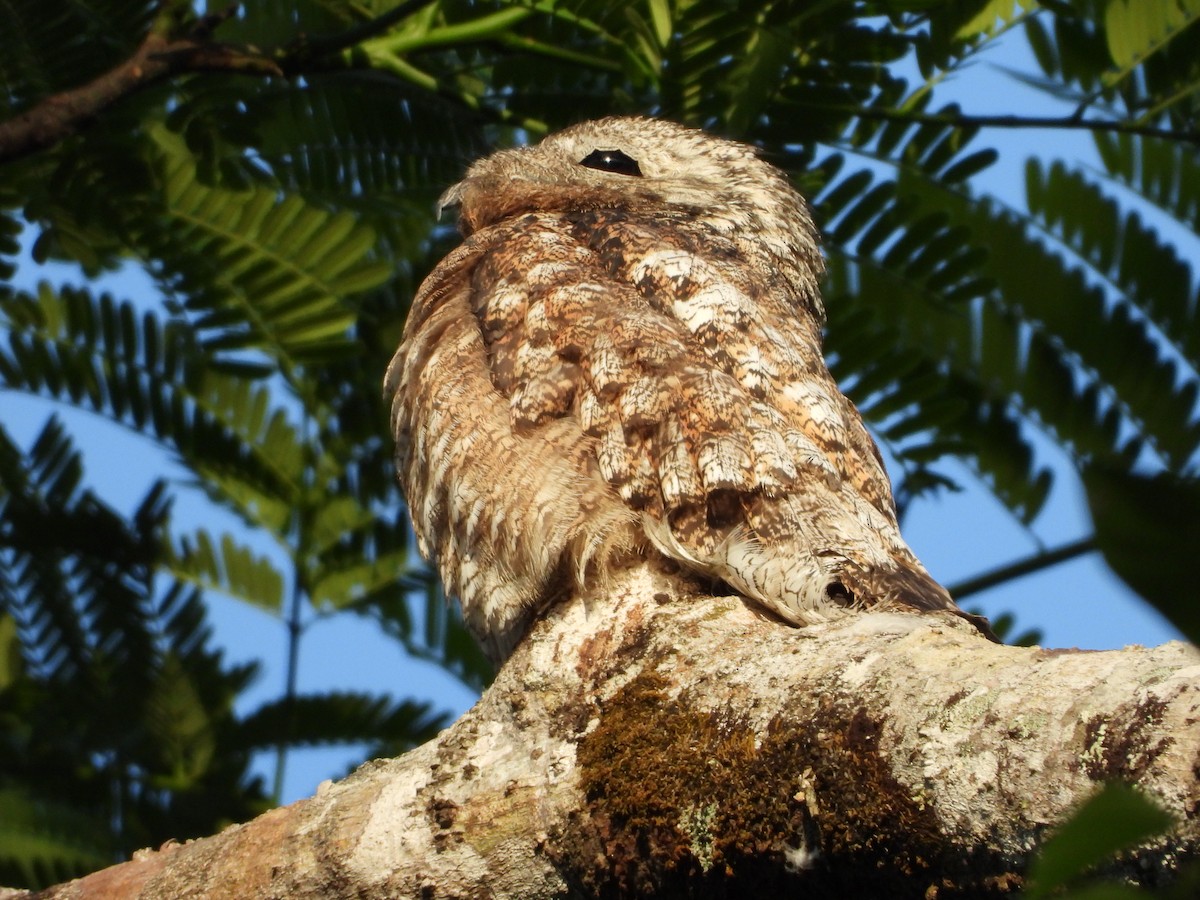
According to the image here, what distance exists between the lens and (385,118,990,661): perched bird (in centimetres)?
286

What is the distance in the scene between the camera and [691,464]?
9.68 ft

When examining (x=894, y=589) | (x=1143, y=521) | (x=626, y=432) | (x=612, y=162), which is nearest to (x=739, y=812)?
(x=894, y=589)

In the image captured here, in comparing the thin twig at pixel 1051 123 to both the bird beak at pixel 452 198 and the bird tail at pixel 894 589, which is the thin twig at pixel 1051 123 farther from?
the bird tail at pixel 894 589

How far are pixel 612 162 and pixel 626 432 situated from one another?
2121 mm

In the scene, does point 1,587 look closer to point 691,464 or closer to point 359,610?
point 359,610

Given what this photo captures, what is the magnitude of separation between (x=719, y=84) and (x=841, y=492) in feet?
6.68

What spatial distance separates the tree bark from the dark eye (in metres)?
2.39

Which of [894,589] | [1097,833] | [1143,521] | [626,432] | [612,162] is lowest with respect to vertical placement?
[1097,833]

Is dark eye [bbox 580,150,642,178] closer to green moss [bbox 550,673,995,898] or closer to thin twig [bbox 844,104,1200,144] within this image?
thin twig [bbox 844,104,1200,144]

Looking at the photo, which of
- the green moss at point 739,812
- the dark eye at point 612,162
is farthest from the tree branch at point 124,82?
the green moss at point 739,812

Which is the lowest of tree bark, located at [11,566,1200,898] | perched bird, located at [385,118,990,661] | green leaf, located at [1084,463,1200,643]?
green leaf, located at [1084,463,1200,643]

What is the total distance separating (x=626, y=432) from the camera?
307 cm

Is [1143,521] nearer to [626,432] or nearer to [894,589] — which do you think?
[894,589]

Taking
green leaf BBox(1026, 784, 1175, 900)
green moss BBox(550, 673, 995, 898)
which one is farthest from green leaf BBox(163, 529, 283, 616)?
green leaf BBox(1026, 784, 1175, 900)
